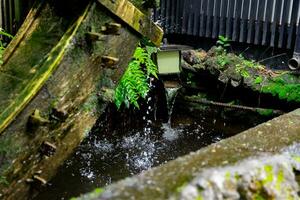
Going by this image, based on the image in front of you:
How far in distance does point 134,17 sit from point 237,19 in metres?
4.74

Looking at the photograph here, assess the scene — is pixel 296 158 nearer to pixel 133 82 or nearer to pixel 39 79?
pixel 39 79

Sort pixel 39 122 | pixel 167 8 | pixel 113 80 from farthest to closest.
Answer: pixel 167 8 < pixel 113 80 < pixel 39 122

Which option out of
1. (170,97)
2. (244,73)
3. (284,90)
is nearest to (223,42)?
(244,73)

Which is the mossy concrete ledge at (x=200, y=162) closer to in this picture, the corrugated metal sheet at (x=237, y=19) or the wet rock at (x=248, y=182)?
the wet rock at (x=248, y=182)

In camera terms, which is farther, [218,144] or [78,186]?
[78,186]

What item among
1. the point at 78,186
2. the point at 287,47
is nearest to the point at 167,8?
the point at 287,47

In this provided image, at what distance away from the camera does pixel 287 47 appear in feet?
26.2

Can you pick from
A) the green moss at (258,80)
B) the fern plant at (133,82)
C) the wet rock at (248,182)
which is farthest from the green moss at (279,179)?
the green moss at (258,80)

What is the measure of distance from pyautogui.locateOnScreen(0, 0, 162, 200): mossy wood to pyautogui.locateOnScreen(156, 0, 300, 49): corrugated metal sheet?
14.5ft

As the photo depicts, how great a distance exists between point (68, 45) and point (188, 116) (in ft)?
15.0

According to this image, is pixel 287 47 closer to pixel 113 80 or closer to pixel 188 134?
pixel 188 134

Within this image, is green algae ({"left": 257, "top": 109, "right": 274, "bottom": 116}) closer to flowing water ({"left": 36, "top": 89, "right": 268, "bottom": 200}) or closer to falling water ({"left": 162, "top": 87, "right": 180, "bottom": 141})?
flowing water ({"left": 36, "top": 89, "right": 268, "bottom": 200})

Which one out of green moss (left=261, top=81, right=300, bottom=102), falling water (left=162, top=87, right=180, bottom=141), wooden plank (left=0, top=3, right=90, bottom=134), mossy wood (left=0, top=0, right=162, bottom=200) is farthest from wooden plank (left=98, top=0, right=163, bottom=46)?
green moss (left=261, top=81, right=300, bottom=102)

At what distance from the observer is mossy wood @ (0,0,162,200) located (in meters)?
3.52
